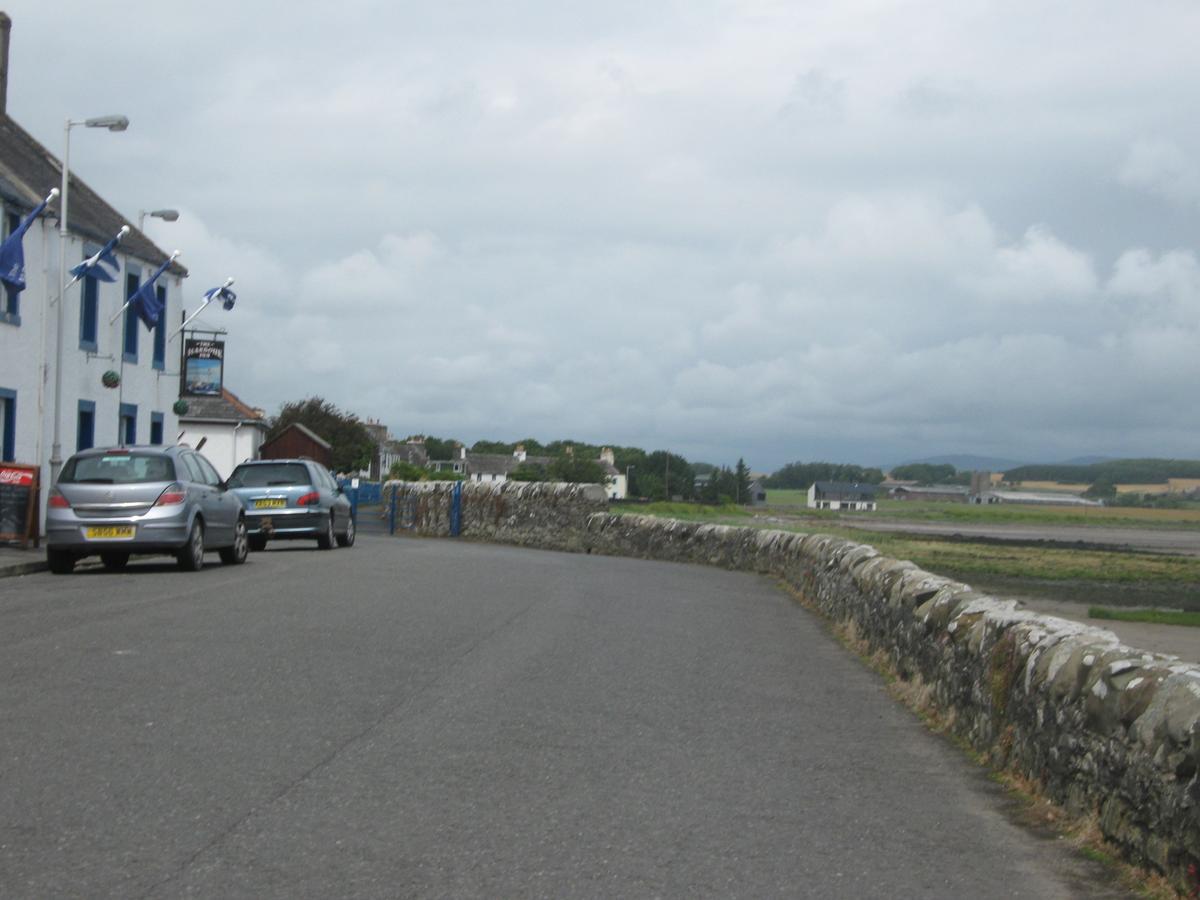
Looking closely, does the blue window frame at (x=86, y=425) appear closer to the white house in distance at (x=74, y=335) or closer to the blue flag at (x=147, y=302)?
the white house in distance at (x=74, y=335)

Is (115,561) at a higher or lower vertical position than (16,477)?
lower

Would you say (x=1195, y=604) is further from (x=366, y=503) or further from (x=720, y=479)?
(x=720, y=479)

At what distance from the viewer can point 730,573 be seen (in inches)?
963

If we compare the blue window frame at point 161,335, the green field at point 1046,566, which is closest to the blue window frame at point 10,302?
the blue window frame at point 161,335

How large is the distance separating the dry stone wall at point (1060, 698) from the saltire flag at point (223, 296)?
27571 millimetres

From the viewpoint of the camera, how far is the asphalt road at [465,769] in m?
5.25

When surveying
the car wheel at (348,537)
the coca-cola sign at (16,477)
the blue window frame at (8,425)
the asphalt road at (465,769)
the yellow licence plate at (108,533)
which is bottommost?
the asphalt road at (465,769)

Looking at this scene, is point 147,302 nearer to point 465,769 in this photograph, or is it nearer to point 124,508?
point 124,508

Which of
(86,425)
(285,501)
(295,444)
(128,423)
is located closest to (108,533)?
(285,501)

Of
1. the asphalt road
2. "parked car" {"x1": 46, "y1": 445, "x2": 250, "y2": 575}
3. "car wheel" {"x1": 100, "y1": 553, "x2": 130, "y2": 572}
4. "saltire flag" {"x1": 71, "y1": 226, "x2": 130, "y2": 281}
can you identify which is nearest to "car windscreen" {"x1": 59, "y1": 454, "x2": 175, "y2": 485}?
"parked car" {"x1": 46, "y1": 445, "x2": 250, "y2": 575}

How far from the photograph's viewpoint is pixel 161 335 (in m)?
37.5

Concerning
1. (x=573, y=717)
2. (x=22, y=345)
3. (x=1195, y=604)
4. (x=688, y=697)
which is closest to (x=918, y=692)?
(x=688, y=697)

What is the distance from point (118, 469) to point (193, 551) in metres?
1.43

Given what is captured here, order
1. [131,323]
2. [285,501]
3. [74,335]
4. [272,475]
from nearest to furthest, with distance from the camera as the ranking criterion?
[285,501], [272,475], [74,335], [131,323]
